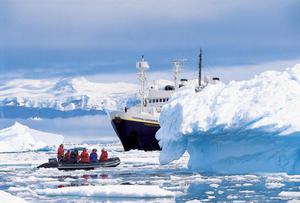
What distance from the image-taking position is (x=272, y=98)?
2053 centimetres

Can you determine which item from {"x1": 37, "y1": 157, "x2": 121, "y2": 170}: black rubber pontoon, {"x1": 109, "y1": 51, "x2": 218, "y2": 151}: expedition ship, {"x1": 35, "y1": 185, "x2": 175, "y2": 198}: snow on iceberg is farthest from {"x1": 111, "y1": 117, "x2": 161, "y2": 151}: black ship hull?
{"x1": 35, "y1": 185, "x2": 175, "y2": 198}: snow on iceberg

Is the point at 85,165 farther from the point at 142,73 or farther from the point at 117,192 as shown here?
the point at 142,73

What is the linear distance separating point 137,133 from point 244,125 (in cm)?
3010

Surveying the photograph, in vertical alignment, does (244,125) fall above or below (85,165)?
above

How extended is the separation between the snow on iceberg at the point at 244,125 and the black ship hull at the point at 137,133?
82.9ft

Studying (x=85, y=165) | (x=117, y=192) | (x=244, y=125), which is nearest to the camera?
(x=117, y=192)

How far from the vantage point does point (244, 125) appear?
2047 centimetres

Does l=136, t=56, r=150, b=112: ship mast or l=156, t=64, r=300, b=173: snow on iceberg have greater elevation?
l=136, t=56, r=150, b=112: ship mast

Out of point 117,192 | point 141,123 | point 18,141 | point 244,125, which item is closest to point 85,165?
point 244,125

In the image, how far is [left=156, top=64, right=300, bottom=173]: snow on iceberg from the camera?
20188 millimetres

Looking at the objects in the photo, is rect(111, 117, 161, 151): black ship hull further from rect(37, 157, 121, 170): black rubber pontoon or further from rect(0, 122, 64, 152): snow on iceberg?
rect(37, 157, 121, 170): black rubber pontoon

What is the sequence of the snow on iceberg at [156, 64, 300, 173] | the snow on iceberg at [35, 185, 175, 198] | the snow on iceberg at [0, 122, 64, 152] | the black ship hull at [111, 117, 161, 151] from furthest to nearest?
the snow on iceberg at [0, 122, 64, 152], the black ship hull at [111, 117, 161, 151], the snow on iceberg at [156, 64, 300, 173], the snow on iceberg at [35, 185, 175, 198]

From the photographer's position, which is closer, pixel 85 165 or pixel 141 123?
pixel 85 165

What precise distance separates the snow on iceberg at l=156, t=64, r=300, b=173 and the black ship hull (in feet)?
82.9
